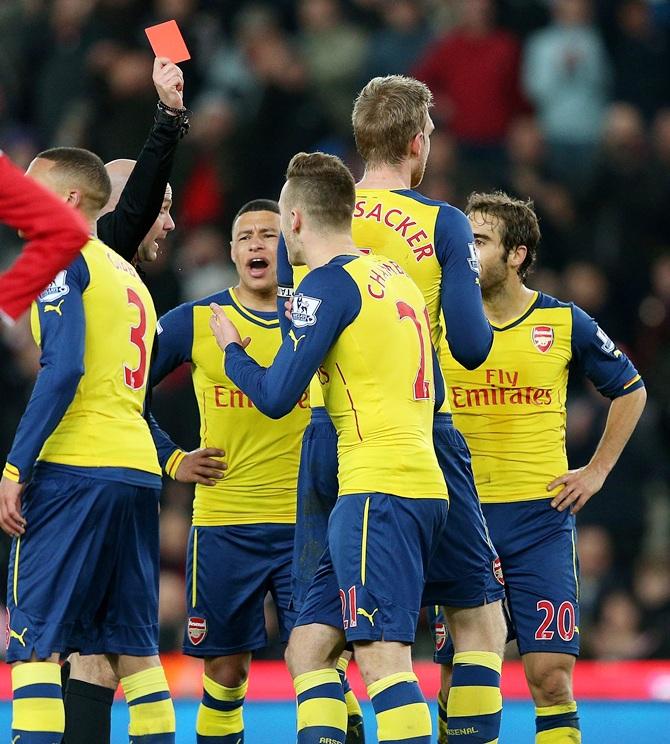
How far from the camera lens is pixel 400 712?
4371mm

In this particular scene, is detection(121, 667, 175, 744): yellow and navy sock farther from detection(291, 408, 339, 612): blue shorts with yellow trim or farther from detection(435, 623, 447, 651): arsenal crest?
detection(435, 623, 447, 651): arsenal crest

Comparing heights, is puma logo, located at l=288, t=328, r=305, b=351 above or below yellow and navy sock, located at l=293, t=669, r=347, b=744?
above

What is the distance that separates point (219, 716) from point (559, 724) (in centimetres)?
129

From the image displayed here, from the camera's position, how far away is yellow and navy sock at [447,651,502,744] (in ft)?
16.3

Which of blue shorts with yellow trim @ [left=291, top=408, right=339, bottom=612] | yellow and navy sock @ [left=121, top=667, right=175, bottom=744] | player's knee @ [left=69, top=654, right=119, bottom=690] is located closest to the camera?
blue shorts with yellow trim @ [left=291, top=408, right=339, bottom=612]

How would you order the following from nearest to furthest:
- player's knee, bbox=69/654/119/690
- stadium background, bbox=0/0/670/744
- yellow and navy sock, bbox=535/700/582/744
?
player's knee, bbox=69/654/119/690 < yellow and navy sock, bbox=535/700/582/744 < stadium background, bbox=0/0/670/744

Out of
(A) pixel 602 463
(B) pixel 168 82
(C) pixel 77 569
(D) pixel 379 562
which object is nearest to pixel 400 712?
(D) pixel 379 562

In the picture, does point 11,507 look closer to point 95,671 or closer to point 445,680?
point 95,671

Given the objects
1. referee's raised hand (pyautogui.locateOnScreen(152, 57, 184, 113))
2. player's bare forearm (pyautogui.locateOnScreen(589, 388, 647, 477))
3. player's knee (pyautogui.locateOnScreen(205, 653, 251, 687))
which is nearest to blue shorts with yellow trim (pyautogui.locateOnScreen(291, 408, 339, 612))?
player's knee (pyautogui.locateOnScreen(205, 653, 251, 687))

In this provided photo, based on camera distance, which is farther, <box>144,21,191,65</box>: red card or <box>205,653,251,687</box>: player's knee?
<box>205,653,251,687</box>: player's knee

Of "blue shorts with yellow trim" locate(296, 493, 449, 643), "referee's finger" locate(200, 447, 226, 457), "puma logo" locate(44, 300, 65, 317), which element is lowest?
"blue shorts with yellow trim" locate(296, 493, 449, 643)

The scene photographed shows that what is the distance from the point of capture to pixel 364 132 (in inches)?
197

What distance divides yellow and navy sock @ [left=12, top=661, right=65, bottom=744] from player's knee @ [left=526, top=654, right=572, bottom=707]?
1.88 metres

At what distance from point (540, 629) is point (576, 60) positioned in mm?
6074
